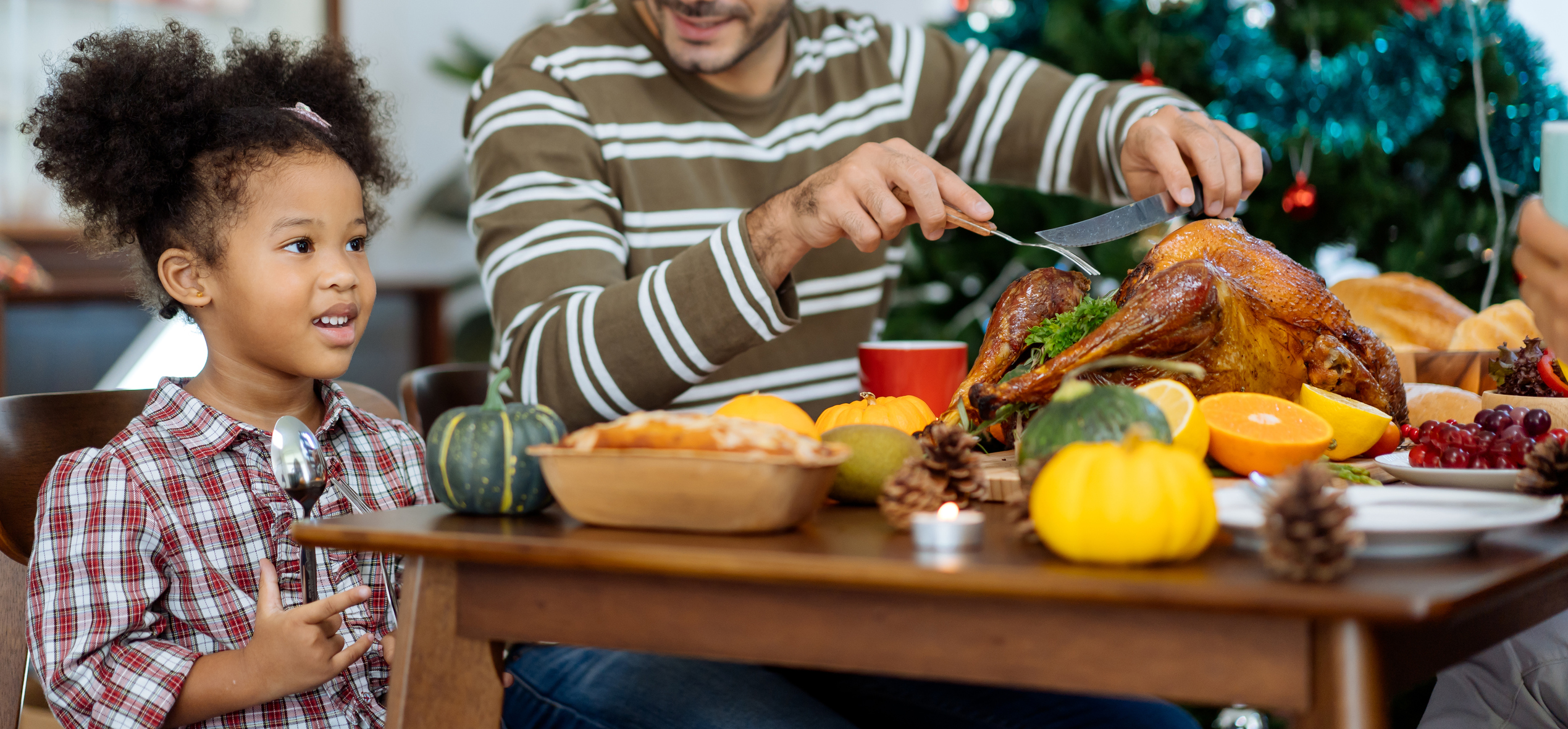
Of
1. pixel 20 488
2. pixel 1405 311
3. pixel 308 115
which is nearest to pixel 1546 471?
pixel 1405 311

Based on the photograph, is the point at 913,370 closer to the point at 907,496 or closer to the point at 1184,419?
the point at 1184,419

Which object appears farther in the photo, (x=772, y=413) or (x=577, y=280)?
(x=577, y=280)

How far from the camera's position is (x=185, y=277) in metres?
1.30

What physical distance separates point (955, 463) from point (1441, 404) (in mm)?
746

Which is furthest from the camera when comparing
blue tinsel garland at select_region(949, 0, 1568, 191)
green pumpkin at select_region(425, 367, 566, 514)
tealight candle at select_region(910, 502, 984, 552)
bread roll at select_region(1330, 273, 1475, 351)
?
blue tinsel garland at select_region(949, 0, 1568, 191)

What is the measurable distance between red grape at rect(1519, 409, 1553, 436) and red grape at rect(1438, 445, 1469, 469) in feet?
0.32

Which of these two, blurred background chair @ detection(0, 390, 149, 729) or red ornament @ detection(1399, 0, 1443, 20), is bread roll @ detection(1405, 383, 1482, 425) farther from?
blurred background chair @ detection(0, 390, 149, 729)

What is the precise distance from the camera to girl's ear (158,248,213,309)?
4.23 feet

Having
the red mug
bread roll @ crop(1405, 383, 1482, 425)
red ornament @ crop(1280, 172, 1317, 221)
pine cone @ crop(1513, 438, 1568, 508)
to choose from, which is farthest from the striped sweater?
pine cone @ crop(1513, 438, 1568, 508)

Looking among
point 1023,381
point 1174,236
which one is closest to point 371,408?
point 1023,381

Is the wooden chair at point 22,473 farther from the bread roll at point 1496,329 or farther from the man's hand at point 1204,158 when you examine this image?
the bread roll at point 1496,329

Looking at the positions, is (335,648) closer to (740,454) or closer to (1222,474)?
(740,454)

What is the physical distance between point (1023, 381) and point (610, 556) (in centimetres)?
50

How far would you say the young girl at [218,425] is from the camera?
1055mm
